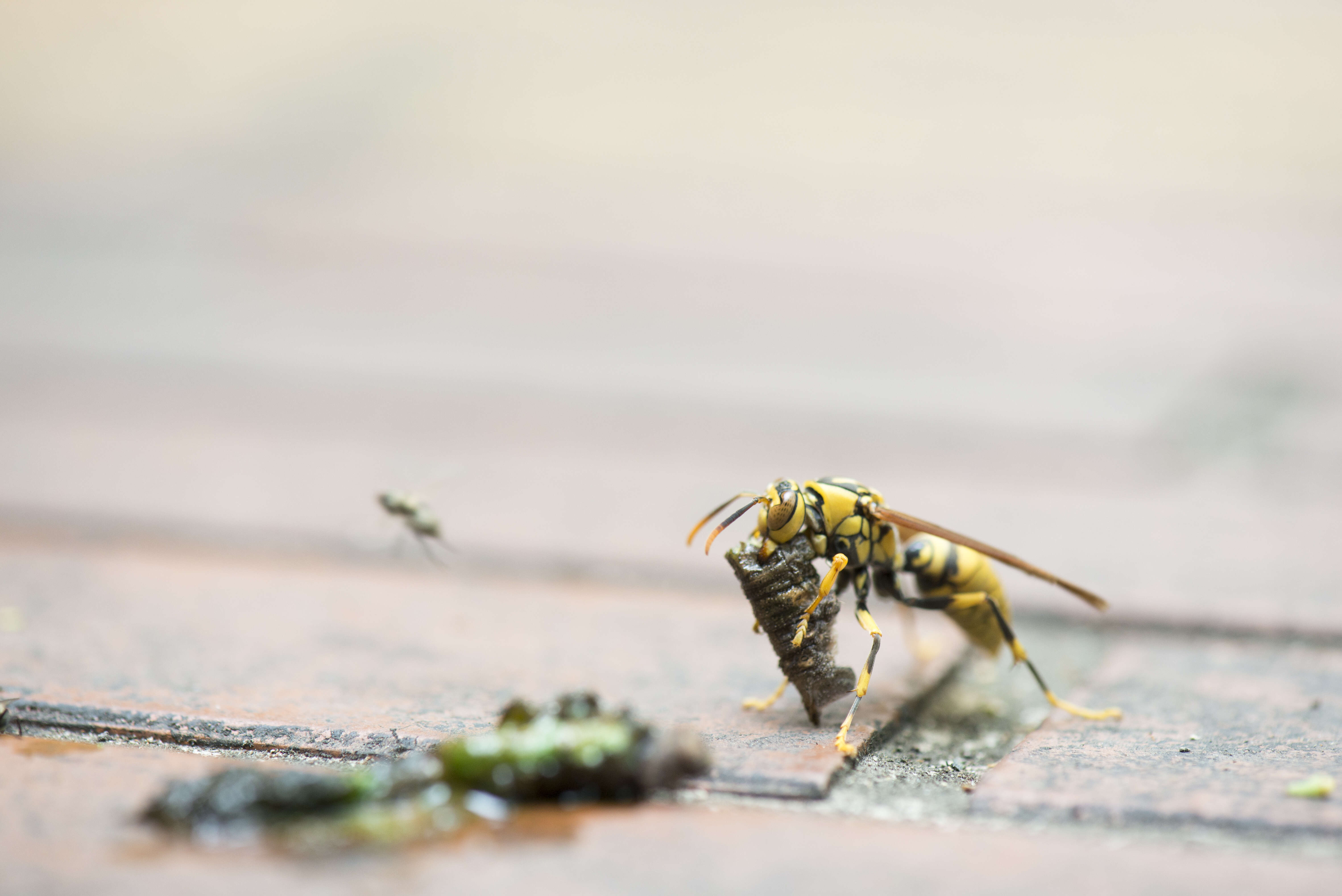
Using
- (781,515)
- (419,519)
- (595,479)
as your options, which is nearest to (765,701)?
(781,515)

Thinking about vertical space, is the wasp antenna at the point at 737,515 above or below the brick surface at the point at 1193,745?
above

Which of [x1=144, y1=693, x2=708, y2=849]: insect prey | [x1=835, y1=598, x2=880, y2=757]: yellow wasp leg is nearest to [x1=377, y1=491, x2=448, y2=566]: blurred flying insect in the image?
[x1=835, y1=598, x2=880, y2=757]: yellow wasp leg

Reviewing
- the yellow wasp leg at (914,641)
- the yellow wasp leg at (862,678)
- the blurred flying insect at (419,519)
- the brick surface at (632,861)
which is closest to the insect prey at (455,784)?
the brick surface at (632,861)

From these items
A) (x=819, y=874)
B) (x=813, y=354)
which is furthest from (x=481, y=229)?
(x=819, y=874)

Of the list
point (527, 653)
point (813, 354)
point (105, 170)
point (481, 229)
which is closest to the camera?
point (527, 653)

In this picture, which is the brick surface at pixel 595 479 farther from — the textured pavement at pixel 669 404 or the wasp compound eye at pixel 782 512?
the wasp compound eye at pixel 782 512

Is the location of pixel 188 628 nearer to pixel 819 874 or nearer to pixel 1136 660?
pixel 819 874

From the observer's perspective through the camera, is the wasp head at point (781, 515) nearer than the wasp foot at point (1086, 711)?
No
